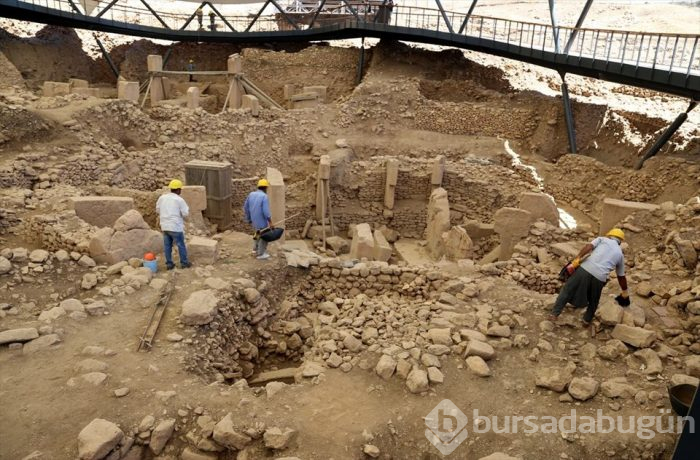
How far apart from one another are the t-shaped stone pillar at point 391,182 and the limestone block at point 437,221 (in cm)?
107

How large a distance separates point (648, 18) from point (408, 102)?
55.7 ft

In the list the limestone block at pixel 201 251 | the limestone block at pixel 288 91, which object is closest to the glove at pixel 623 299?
the limestone block at pixel 201 251

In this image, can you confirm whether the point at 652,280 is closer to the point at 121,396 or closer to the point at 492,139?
the point at 121,396

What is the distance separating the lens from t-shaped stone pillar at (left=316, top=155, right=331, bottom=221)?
12.1 m

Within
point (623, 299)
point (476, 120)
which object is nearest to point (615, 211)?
point (623, 299)

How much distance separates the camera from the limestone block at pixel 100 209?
8.05m

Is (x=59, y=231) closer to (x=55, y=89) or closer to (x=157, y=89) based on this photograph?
(x=55, y=89)

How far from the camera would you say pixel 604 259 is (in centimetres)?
565

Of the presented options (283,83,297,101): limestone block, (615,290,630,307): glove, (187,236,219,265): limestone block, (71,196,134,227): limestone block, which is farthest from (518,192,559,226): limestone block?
(283,83,297,101): limestone block

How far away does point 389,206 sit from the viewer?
43.0 feet

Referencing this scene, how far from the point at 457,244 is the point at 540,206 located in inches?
67.5

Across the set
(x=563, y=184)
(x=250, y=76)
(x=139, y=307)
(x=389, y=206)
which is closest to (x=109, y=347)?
(x=139, y=307)

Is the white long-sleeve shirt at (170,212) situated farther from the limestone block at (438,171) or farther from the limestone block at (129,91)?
the limestone block at (129,91)

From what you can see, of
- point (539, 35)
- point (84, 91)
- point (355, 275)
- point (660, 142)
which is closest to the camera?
point (355, 275)
